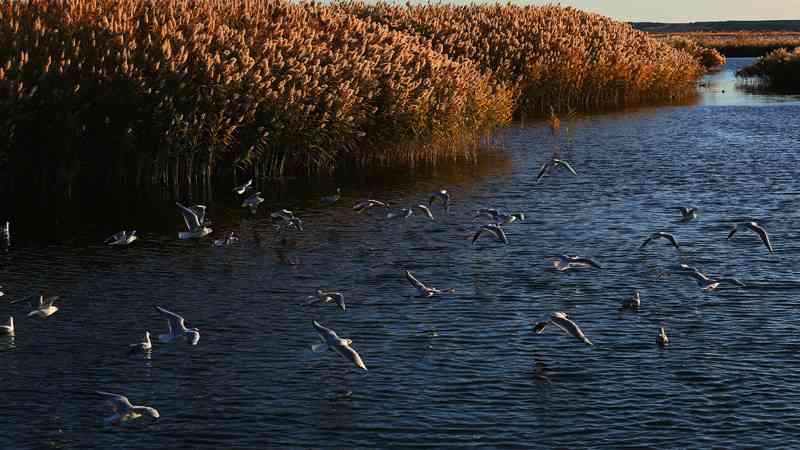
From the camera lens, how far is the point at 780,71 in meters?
64.4

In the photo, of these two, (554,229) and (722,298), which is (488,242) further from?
(722,298)

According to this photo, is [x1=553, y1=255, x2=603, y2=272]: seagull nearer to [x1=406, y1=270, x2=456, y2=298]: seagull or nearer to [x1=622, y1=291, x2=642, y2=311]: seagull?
[x1=622, y1=291, x2=642, y2=311]: seagull

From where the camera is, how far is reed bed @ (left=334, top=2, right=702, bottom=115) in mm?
41250

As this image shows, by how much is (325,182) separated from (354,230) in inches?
231

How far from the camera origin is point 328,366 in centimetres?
1240

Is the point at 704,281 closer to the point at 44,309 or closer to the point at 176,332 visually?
the point at 176,332

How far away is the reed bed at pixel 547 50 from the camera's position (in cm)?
4125

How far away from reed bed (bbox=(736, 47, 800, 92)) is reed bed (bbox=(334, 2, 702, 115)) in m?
15.5

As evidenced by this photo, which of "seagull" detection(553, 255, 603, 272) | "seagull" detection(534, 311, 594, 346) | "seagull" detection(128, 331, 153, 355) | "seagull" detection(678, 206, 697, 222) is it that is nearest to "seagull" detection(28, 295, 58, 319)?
"seagull" detection(128, 331, 153, 355)

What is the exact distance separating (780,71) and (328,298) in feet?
182

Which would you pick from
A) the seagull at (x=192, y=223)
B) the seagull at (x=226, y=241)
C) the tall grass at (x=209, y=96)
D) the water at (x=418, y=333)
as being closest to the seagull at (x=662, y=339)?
the water at (x=418, y=333)

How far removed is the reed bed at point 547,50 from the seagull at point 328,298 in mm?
23931

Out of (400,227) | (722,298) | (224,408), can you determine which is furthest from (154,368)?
(400,227)

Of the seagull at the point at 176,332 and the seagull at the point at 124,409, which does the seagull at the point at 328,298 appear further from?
the seagull at the point at 124,409
